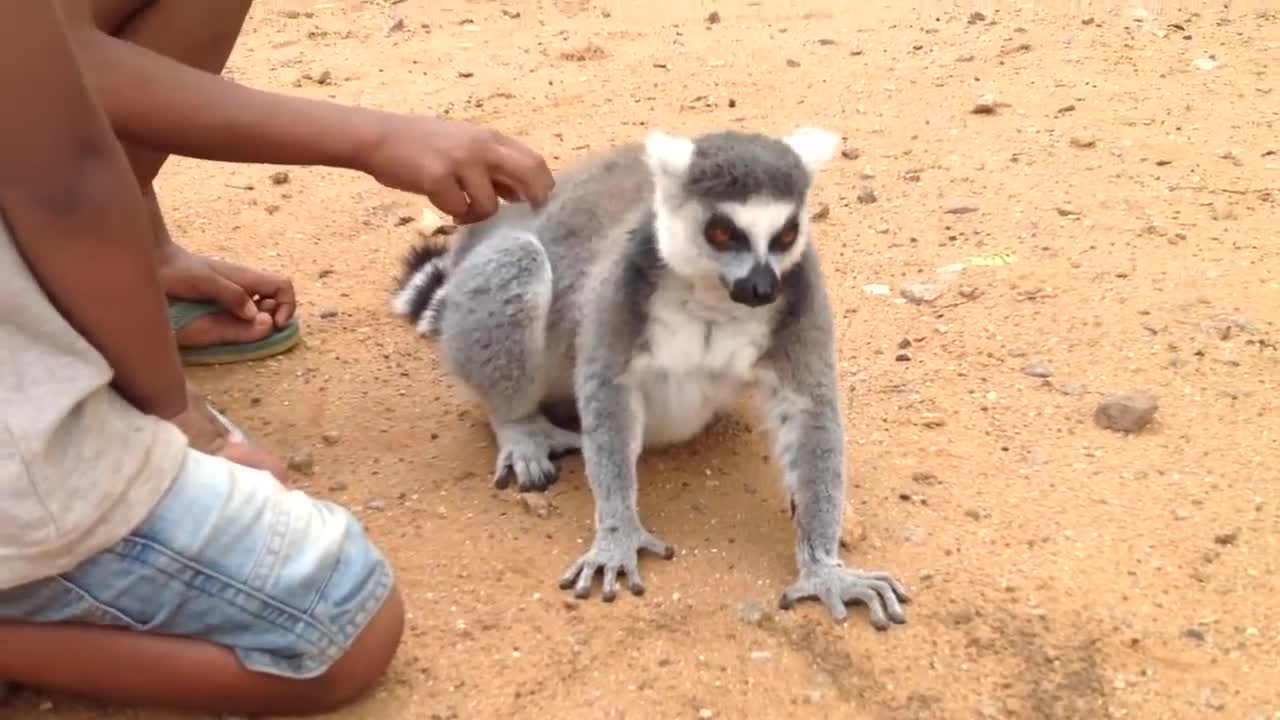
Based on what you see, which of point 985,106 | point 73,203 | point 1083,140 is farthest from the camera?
point 985,106

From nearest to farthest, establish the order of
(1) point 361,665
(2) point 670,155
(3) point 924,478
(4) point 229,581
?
(4) point 229,581 → (1) point 361,665 → (2) point 670,155 → (3) point 924,478

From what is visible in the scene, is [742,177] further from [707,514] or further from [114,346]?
[114,346]

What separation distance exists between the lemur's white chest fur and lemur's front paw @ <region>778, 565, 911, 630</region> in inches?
19.4

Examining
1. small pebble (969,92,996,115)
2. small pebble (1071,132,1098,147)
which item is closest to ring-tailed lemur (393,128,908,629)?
small pebble (1071,132,1098,147)

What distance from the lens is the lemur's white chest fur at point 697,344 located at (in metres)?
2.93

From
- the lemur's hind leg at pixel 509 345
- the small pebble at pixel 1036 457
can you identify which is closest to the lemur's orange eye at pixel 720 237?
the lemur's hind leg at pixel 509 345

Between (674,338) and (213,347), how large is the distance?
1331 mm

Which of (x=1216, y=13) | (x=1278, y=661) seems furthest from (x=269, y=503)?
(x=1216, y=13)

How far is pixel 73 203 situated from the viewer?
189 cm

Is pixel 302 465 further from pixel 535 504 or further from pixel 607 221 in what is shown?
pixel 607 221

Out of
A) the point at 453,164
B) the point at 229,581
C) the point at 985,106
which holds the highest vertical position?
the point at 453,164

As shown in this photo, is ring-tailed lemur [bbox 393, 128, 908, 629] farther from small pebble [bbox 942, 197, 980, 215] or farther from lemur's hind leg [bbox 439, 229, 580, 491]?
small pebble [bbox 942, 197, 980, 215]

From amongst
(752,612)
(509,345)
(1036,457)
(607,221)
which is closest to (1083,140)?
(1036,457)

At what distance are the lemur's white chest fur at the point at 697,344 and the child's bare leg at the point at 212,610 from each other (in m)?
0.88
